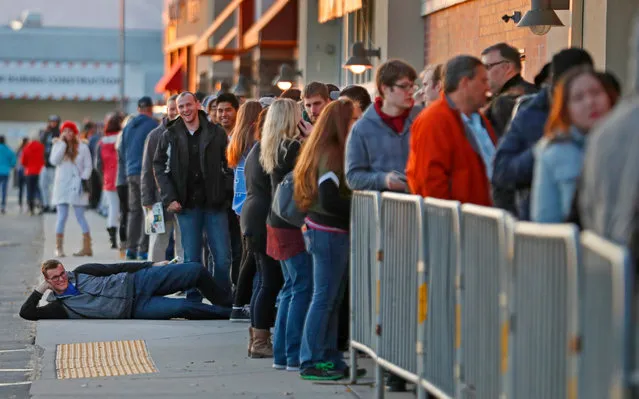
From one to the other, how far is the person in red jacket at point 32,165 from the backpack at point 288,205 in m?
24.3

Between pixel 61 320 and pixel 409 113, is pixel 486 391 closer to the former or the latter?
pixel 409 113

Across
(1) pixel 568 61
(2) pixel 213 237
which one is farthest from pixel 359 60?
(1) pixel 568 61

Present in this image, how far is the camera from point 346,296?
9.70 meters

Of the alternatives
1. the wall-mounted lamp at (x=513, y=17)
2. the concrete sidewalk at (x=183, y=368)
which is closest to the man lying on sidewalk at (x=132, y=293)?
the concrete sidewalk at (x=183, y=368)

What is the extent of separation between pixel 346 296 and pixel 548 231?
15.4ft

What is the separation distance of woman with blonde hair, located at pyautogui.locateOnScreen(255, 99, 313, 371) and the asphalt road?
1.69 meters

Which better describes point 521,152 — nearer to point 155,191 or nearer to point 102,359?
point 102,359

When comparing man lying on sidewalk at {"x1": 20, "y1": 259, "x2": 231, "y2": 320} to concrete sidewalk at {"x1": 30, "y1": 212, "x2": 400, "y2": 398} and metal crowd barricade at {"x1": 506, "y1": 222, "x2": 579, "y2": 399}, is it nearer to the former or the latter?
concrete sidewalk at {"x1": 30, "y1": 212, "x2": 400, "y2": 398}

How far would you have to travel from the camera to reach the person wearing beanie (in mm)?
6828

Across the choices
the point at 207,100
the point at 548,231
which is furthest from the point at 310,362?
the point at 207,100

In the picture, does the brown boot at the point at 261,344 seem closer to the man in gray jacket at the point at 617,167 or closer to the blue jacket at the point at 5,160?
the man in gray jacket at the point at 617,167

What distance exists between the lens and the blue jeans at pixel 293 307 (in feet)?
29.7

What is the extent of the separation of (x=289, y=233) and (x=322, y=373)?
0.89 meters

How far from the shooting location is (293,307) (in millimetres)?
9094
